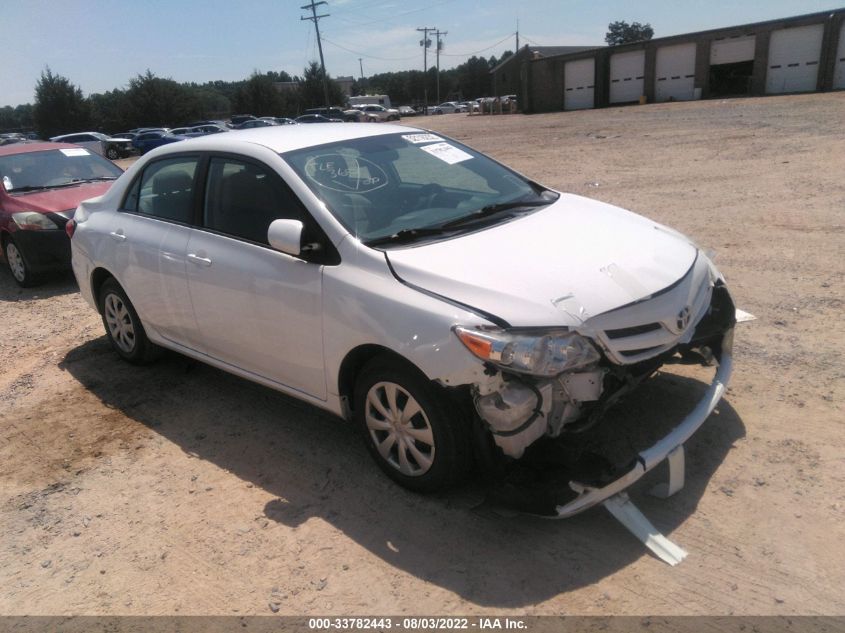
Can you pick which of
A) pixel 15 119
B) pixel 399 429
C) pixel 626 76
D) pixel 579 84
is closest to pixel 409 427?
pixel 399 429


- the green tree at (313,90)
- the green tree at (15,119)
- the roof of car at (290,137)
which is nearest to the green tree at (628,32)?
the green tree at (313,90)

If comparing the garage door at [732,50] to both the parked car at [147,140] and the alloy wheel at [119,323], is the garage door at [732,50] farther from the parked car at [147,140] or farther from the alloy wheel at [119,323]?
the alloy wheel at [119,323]

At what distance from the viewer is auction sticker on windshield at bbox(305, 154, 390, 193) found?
12.1ft

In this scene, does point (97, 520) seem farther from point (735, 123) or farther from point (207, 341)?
point (735, 123)

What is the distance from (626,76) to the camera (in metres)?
44.7

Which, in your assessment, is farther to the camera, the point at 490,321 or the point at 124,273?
the point at 124,273

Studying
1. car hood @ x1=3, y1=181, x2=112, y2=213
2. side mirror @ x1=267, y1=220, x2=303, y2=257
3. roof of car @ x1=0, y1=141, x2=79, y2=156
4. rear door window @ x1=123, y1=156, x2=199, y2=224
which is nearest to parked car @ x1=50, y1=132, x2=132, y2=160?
roof of car @ x1=0, y1=141, x2=79, y2=156

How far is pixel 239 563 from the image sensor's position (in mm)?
3004

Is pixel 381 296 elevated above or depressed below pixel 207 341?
above

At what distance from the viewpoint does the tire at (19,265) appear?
7.84 meters

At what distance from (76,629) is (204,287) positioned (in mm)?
1995

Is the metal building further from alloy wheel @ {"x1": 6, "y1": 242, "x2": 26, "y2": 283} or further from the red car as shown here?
alloy wheel @ {"x1": 6, "y1": 242, "x2": 26, "y2": 283}

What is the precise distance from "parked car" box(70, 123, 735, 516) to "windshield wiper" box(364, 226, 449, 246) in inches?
0.4

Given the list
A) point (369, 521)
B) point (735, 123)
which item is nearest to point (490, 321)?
point (369, 521)
